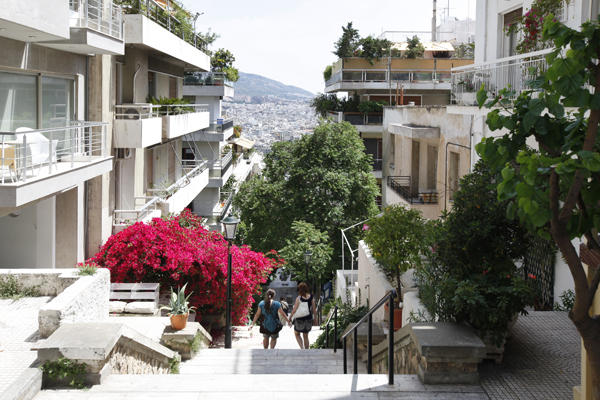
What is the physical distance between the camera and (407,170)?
24.6 m

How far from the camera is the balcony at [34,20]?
8841 mm

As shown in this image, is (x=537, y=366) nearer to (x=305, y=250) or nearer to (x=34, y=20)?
(x=34, y=20)

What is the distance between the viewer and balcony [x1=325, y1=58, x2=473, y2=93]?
3669 centimetres

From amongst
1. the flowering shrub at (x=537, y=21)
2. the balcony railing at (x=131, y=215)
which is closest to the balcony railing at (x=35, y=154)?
the balcony railing at (x=131, y=215)

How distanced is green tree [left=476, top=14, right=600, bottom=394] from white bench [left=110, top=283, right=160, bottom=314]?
9058 millimetres

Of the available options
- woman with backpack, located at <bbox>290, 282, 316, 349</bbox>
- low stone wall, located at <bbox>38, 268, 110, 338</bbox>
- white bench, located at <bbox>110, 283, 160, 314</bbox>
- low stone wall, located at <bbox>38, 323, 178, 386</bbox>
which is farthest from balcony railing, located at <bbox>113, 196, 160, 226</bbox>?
low stone wall, located at <bbox>38, 323, 178, 386</bbox>

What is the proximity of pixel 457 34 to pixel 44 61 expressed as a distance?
41.7 meters

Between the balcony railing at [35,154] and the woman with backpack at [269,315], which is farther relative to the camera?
the woman with backpack at [269,315]

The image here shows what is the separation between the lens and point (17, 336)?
7781mm

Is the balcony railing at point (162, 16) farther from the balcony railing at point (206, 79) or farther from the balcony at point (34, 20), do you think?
the balcony railing at point (206, 79)

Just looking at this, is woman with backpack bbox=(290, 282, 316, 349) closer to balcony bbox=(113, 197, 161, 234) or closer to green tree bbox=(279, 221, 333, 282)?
balcony bbox=(113, 197, 161, 234)

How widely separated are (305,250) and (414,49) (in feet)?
72.4

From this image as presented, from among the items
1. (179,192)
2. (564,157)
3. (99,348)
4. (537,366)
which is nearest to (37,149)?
(99,348)

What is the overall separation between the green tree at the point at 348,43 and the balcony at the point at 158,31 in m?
16.7
